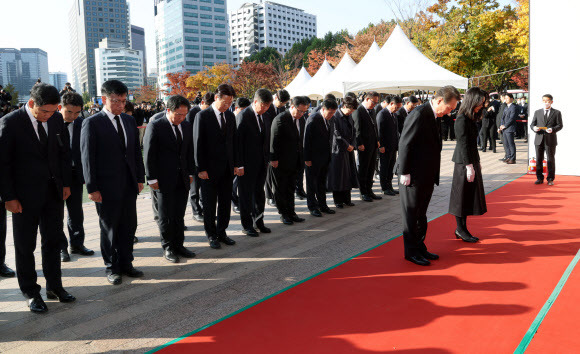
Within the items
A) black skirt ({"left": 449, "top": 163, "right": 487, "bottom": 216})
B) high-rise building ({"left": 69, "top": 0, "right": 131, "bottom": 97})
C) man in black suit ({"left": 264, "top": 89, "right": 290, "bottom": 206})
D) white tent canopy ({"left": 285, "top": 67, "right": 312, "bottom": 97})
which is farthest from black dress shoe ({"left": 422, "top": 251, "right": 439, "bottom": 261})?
high-rise building ({"left": 69, "top": 0, "right": 131, "bottom": 97})

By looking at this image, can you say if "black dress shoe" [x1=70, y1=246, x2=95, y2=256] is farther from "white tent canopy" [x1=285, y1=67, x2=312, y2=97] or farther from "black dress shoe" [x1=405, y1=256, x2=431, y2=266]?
"white tent canopy" [x1=285, y1=67, x2=312, y2=97]

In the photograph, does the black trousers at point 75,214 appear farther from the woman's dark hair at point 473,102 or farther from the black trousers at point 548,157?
the black trousers at point 548,157

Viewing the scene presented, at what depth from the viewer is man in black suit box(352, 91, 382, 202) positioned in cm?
787

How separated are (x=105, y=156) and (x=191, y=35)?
4655 inches

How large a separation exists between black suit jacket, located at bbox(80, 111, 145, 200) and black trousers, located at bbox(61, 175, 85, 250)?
1170 millimetres

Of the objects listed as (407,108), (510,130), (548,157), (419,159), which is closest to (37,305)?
(419,159)

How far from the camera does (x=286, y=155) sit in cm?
624

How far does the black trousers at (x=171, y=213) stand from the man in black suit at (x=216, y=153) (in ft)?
1.30

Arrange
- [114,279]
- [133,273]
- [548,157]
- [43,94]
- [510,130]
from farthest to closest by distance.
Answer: [510,130] → [548,157] → [133,273] → [114,279] → [43,94]

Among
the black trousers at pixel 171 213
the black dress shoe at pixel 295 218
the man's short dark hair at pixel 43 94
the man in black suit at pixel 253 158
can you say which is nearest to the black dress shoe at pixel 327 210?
the black dress shoe at pixel 295 218

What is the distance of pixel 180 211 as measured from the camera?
488 cm

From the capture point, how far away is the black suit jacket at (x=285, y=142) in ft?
20.1

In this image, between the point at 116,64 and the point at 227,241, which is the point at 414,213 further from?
the point at 116,64

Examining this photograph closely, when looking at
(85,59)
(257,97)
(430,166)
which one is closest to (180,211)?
(257,97)
